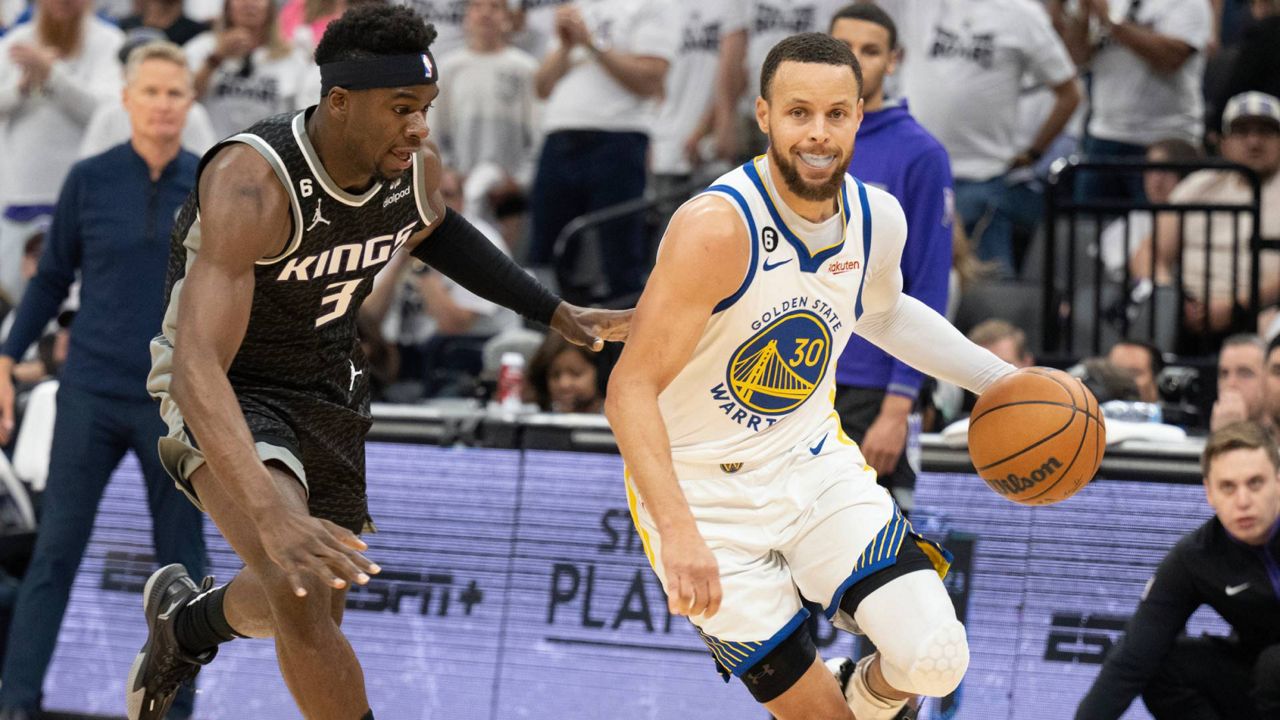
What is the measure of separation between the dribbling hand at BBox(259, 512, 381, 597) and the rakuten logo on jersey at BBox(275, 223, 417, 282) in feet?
2.84

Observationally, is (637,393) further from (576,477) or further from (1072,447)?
(576,477)

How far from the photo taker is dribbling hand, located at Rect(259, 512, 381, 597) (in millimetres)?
3836

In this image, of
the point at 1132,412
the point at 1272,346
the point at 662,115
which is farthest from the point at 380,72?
the point at 662,115

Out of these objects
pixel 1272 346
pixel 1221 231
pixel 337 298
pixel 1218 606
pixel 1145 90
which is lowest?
pixel 1218 606

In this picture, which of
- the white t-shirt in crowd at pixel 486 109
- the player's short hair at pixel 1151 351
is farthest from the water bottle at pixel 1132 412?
the white t-shirt in crowd at pixel 486 109

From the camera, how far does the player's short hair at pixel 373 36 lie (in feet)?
14.7

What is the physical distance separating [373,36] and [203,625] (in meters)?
1.77

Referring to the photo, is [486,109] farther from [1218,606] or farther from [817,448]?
[817,448]

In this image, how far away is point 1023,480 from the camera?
4.76m

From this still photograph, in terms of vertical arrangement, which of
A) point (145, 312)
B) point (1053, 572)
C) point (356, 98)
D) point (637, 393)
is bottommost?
point (1053, 572)

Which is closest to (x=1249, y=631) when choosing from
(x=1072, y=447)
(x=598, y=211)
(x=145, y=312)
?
(x=1072, y=447)

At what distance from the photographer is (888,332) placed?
4863mm

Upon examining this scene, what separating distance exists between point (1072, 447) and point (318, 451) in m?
2.06

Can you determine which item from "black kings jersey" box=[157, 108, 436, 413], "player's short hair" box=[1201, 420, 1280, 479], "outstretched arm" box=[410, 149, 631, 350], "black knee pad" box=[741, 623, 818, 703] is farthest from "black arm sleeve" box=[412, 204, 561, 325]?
"player's short hair" box=[1201, 420, 1280, 479]
